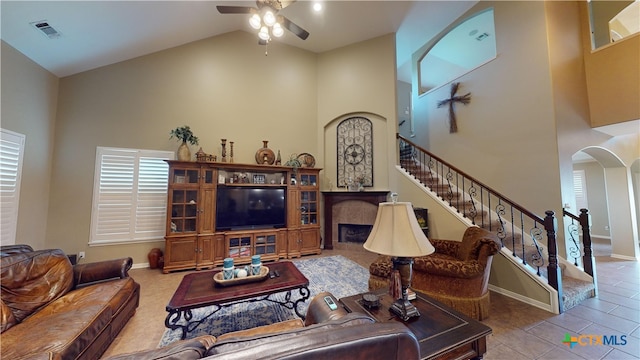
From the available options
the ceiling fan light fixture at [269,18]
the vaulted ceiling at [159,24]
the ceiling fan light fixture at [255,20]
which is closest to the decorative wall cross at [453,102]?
the vaulted ceiling at [159,24]

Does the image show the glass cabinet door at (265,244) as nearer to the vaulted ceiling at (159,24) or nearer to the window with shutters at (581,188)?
the vaulted ceiling at (159,24)

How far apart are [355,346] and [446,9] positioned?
681cm

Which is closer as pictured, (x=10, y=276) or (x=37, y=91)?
(x=10, y=276)

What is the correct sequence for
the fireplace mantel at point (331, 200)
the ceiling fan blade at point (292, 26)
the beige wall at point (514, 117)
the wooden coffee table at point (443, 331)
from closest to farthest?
the wooden coffee table at point (443, 331), the ceiling fan blade at point (292, 26), the beige wall at point (514, 117), the fireplace mantel at point (331, 200)

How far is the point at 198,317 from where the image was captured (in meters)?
2.58

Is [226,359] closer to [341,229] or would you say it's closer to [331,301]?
[331,301]

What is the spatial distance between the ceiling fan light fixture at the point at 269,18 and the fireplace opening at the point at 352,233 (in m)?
4.27

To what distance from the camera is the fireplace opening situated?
549 cm

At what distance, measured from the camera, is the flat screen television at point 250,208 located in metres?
4.41

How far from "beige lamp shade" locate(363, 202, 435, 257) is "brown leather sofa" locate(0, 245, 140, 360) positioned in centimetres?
210

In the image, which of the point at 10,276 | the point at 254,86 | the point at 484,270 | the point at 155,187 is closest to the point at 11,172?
the point at 155,187

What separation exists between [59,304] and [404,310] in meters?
2.93

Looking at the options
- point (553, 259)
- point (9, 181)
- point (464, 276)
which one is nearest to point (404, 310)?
point (464, 276)

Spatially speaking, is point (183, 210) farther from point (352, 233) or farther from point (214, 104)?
point (352, 233)
